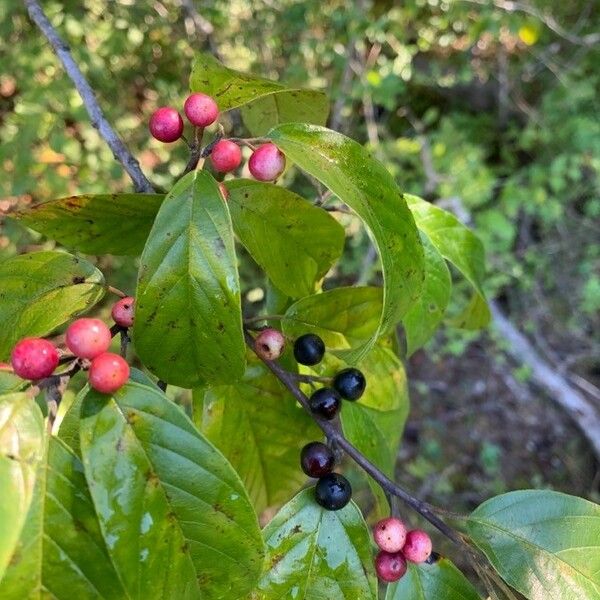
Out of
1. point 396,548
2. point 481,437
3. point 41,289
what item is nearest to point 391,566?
point 396,548

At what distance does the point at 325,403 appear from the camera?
0.77 metres

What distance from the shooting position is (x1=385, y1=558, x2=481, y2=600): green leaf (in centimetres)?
77

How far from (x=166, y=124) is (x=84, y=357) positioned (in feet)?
1.00

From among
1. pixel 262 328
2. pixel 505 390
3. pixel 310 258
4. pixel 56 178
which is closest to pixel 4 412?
pixel 262 328

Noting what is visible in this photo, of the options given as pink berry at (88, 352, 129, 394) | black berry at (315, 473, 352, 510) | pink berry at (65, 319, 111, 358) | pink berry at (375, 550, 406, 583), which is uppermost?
pink berry at (65, 319, 111, 358)

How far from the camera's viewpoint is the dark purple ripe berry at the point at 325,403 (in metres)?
0.77

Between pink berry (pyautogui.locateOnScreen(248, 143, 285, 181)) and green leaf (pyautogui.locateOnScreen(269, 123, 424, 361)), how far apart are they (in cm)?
6

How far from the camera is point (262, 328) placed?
0.85 meters

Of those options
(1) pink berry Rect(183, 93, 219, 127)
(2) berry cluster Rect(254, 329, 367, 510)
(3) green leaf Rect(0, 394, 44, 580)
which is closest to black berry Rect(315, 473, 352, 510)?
(2) berry cluster Rect(254, 329, 367, 510)

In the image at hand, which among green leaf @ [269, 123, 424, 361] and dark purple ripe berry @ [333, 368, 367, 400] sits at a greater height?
green leaf @ [269, 123, 424, 361]

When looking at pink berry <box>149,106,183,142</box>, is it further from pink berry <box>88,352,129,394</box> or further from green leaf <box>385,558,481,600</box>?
green leaf <box>385,558,481,600</box>

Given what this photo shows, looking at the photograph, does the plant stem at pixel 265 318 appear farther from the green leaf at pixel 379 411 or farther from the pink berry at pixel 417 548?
the pink berry at pixel 417 548

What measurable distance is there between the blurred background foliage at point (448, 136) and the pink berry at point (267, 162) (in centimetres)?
133

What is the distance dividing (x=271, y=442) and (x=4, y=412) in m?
0.46
